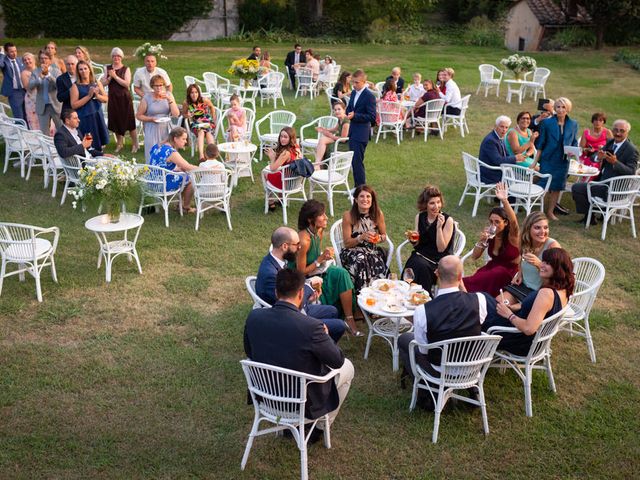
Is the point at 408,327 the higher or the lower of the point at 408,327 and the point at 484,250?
the lower

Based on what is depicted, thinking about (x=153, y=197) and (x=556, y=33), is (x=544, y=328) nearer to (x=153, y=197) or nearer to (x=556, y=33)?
(x=153, y=197)

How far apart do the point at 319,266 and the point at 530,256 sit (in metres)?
1.86

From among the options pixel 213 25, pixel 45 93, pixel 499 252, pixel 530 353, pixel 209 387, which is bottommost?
pixel 209 387

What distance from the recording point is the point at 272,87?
53.7ft

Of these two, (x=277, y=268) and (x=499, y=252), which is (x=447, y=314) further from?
(x=499, y=252)

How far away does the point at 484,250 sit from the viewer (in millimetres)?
6195

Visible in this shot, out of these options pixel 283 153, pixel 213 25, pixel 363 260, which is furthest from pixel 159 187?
pixel 213 25

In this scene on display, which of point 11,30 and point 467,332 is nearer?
point 467,332

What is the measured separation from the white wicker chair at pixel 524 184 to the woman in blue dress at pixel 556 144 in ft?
0.44

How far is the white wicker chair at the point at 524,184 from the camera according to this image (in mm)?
8648

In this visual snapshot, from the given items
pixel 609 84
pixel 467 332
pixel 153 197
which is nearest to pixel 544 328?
pixel 467 332

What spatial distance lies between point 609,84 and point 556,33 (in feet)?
27.5

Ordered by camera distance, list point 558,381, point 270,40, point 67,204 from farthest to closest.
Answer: point 270,40
point 67,204
point 558,381

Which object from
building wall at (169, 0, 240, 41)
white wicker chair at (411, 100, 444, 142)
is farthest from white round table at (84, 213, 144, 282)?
building wall at (169, 0, 240, 41)
